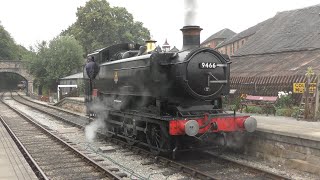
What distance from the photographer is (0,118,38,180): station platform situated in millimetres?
6992

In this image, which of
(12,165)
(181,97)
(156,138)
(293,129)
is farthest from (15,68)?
(293,129)

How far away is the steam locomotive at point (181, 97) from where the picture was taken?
8.24 metres

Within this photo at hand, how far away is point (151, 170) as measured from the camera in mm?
8055

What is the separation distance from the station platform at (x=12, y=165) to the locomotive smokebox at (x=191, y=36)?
4.51m

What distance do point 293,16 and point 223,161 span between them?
22708 mm

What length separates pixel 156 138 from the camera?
894cm

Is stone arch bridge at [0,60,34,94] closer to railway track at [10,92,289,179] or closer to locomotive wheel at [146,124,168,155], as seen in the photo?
locomotive wheel at [146,124,168,155]

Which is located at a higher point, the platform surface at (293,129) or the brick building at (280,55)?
the brick building at (280,55)

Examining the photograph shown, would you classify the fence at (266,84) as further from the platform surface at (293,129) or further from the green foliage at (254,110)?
Answer: the platform surface at (293,129)

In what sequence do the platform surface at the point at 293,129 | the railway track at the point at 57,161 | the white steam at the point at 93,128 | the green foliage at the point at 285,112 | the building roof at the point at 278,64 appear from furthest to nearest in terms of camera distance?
the building roof at the point at 278,64 → the green foliage at the point at 285,112 → the white steam at the point at 93,128 → the platform surface at the point at 293,129 → the railway track at the point at 57,161

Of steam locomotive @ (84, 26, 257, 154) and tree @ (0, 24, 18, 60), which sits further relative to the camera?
tree @ (0, 24, 18, 60)

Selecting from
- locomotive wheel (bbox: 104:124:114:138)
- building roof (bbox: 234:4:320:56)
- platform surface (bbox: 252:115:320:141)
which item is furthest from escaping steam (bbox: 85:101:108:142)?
building roof (bbox: 234:4:320:56)

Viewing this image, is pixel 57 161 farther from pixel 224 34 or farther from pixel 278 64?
pixel 224 34

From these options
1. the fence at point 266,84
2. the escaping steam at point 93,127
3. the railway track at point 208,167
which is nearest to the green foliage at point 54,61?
the fence at point 266,84
